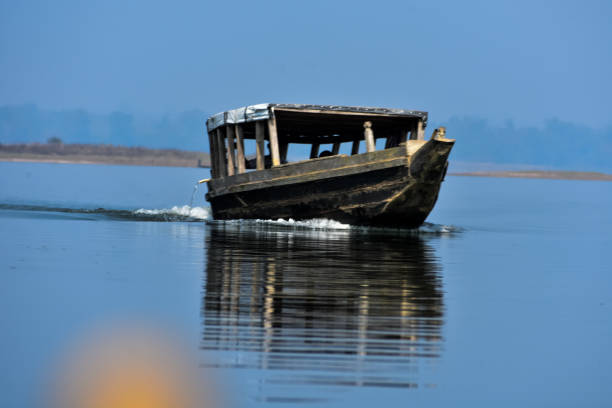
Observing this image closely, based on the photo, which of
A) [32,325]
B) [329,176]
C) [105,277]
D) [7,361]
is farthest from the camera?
[329,176]

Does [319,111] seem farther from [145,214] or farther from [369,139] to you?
[145,214]

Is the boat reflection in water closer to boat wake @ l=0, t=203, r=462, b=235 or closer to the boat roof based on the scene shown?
boat wake @ l=0, t=203, r=462, b=235

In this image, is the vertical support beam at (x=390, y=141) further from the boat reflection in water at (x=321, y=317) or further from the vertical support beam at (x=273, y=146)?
the boat reflection in water at (x=321, y=317)

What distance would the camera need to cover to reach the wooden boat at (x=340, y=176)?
62.0 ft

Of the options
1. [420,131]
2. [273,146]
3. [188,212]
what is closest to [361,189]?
[273,146]

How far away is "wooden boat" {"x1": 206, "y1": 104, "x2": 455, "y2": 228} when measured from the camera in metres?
18.9

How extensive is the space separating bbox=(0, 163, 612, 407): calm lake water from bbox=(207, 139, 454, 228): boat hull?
1319 mm

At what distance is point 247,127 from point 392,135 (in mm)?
3816

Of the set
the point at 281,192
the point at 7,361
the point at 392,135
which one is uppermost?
the point at 392,135

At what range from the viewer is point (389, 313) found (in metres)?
9.55

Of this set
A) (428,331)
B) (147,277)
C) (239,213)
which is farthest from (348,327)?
(239,213)

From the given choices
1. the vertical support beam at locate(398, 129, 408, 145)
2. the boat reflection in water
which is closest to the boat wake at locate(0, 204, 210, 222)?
the vertical support beam at locate(398, 129, 408, 145)

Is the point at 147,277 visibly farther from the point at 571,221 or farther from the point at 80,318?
the point at 571,221

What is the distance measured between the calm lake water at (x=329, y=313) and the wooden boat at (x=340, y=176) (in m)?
1.40
